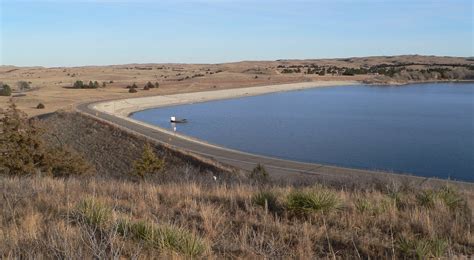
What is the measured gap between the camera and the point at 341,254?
16.3 feet

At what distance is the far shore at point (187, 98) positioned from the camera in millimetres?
68188

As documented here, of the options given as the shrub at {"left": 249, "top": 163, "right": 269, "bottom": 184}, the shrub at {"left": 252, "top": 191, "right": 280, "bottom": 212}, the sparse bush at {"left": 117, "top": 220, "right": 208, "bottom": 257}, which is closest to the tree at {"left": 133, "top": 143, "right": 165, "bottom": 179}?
the shrub at {"left": 249, "top": 163, "right": 269, "bottom": 184}

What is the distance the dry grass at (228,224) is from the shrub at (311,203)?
0.6 inches

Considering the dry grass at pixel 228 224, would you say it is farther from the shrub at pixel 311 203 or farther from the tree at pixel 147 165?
the tree at pixel 147 165

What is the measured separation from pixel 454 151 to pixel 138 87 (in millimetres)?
69030

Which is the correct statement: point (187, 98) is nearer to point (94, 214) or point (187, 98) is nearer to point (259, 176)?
point (259, 176)

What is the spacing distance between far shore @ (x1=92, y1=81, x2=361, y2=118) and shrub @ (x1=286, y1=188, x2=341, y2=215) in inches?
2115

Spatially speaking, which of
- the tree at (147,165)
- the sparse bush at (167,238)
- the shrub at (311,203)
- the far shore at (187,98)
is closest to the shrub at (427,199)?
the shrub at (311,203)

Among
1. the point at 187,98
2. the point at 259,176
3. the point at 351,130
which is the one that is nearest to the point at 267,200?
the point at 259,176

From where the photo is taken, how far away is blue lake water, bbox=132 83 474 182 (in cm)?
3628

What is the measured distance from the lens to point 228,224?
5.98 metres

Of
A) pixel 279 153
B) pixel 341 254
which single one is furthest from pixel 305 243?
pixel 279 153

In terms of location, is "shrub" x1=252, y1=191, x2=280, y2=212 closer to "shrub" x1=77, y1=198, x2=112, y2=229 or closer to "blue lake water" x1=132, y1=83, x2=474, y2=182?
"shrub" x1=77, y1=198, x2=112, y2=229

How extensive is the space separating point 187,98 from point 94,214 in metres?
83.9
